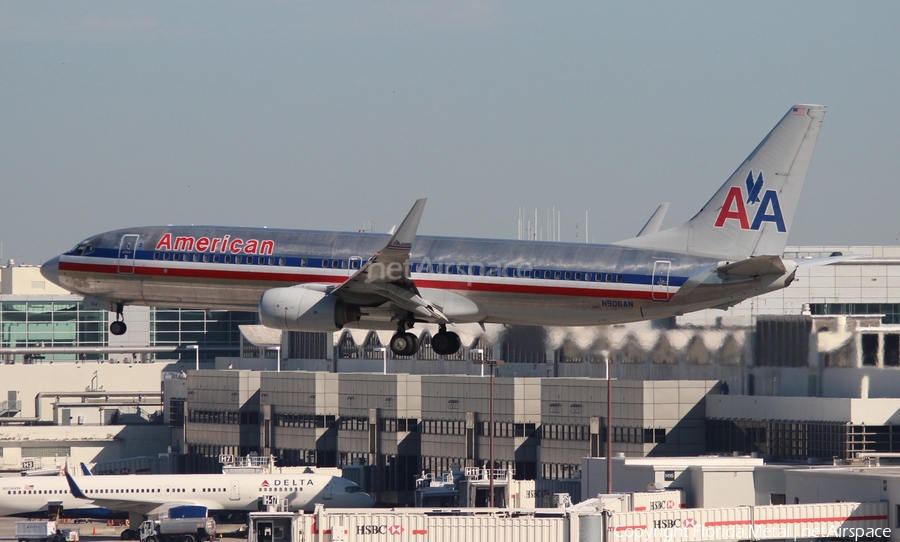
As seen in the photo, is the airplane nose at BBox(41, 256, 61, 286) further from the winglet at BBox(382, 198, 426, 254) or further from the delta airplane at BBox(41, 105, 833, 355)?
the winglet at BBox(382, 198, 426, 254)

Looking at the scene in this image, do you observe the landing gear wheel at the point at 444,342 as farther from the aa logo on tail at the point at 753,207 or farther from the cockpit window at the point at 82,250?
the cockpit window at the point at 82,250

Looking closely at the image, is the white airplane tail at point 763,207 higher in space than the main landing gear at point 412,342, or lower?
higher

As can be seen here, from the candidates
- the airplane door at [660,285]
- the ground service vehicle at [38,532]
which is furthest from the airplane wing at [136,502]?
the airplane door at [660,285]

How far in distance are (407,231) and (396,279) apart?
100 inches

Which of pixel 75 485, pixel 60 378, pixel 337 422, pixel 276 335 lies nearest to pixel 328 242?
pixel 75 485

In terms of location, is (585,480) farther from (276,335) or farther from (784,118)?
(276,335)

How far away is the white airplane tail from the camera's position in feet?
187

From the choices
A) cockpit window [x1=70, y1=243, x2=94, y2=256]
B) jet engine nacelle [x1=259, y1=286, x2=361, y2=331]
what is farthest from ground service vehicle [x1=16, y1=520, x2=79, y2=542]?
jet engine nacelle [x1=259, y1=286, x2=361, y2=331]

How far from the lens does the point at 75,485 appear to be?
97.2 meters

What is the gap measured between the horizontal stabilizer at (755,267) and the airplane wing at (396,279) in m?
10.7

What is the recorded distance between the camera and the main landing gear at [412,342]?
57406mm

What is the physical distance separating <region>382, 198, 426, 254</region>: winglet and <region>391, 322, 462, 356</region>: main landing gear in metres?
4.62

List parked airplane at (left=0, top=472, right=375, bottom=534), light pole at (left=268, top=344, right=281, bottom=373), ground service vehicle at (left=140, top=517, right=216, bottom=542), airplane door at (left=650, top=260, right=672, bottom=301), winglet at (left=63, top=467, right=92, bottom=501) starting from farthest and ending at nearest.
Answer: light pole at (left=268, top=344, right=281, bottom=373) → winglet at (left=63, top=467, right=92, bottom=501) → parked airplane at (left=0, top=472, right=375, bottom=534) → ground service vehicle at (left=140, top=517, right=216, bottom=542) → airplane door at (left=650, top=260, right=672, bottom=301)

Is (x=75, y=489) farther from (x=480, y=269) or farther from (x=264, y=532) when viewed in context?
(x=480, y=269)
